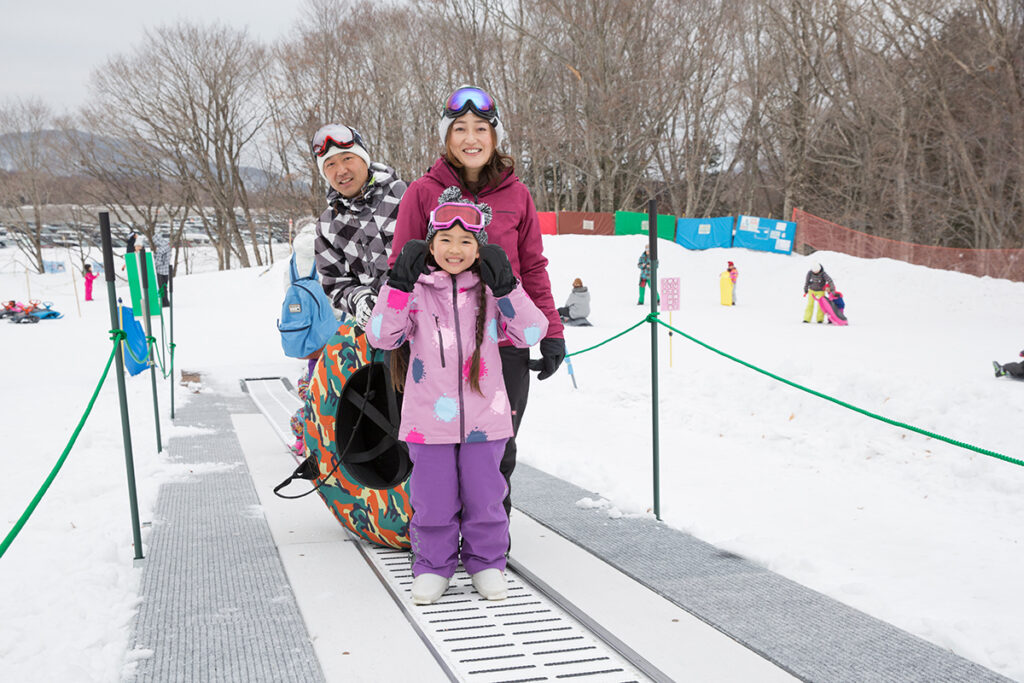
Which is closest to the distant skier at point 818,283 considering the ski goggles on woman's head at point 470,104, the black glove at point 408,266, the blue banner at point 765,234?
the blue banner at point 765,234

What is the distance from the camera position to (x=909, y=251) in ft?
76.5

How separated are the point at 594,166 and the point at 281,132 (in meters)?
17.0

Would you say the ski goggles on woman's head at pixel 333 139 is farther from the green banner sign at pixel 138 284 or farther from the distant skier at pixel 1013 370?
the distant skier at pixel 1013 370

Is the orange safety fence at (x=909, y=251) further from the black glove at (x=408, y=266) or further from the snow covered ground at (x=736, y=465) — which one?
the black glove at (x=408, y=266)

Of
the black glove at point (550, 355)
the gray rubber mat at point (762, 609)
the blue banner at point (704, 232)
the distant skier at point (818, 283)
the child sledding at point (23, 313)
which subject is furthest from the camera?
the blue banner at point (704, 232)

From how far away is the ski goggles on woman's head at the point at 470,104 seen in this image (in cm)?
300

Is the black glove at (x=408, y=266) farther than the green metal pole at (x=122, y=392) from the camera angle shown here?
No

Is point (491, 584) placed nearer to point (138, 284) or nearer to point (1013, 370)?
point (138, 284)

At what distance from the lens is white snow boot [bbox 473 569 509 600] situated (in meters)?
3.00

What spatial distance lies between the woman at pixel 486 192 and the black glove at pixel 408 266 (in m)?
0.35

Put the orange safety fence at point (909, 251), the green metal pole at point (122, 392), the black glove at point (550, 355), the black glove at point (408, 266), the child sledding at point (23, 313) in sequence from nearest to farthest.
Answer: the black glove at point (408, 266), the black glove at point (550, 355), the green metal pole at point (122, 392), the child sledding at point (23, 313), the orange safety fence at point (909, 251)

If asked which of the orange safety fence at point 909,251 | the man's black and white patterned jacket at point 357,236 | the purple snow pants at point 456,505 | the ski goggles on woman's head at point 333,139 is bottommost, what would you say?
the purple snow pants at point 456,505

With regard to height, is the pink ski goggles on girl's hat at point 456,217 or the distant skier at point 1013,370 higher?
the pink ski goggles on girl's hat at point 456,217

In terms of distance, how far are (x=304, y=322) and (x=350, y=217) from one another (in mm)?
1674
